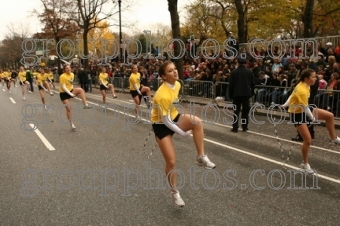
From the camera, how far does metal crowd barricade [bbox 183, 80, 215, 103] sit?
1691 cm

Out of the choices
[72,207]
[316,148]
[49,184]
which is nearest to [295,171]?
[316,148]

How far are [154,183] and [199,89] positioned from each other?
12.5 m

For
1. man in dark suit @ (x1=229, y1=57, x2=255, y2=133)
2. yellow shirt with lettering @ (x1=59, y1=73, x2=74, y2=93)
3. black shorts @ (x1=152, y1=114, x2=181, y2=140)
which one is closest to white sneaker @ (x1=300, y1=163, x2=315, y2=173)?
black shorts @ (x1=152, y1=114, x2=181, y2=140)

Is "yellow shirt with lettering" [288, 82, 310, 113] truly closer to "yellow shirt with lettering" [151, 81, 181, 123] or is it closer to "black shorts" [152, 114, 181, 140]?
"yellow shirt with lettering" [151, 81, 181, 123]

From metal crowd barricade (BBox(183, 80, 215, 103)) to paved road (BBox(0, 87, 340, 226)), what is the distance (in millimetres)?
7280

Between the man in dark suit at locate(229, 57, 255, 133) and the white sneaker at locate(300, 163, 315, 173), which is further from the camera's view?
the man in dark suit at locate(229, 57, 255, 133)

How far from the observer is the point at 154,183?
579 cm

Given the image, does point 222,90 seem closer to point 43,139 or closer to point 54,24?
point 43,139

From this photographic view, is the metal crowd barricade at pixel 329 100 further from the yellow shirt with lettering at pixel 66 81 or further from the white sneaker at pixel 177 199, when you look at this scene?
the yellow shirt with lettering at pixel 66 81

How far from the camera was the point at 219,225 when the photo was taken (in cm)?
423

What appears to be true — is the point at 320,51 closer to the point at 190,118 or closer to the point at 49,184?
the point at 190,118

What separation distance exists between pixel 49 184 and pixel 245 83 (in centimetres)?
655

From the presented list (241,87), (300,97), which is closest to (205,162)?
(300,97)

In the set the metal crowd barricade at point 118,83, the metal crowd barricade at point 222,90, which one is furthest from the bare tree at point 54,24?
the metal crowd barricade at point 222,90
